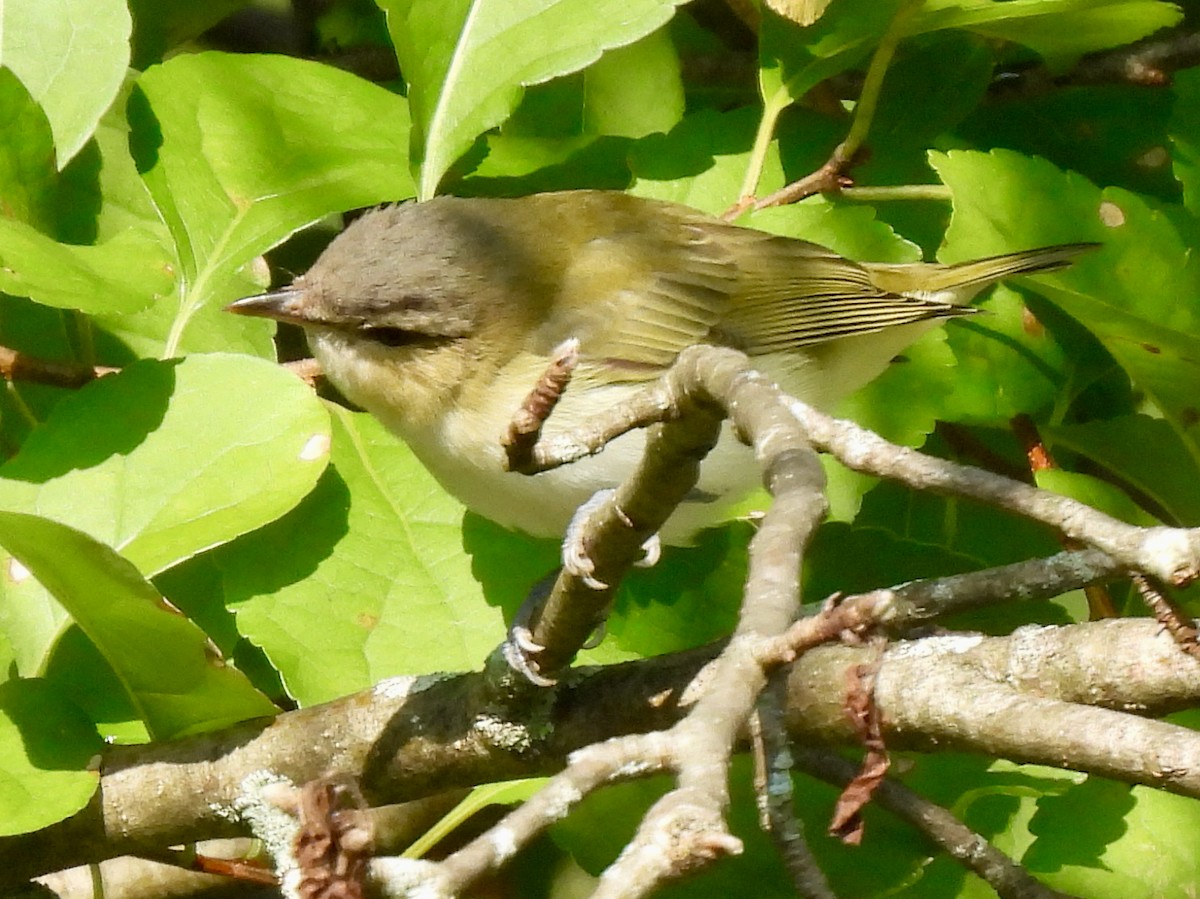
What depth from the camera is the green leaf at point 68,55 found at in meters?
2.07

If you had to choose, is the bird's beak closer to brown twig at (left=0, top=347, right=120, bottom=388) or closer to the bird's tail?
brown twig at (left=0, top=347, right=120, bottom=388)

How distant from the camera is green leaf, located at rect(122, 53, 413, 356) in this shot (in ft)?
7.16

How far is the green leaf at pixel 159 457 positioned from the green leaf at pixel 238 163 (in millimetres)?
250

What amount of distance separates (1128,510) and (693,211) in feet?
Answer: 2.98

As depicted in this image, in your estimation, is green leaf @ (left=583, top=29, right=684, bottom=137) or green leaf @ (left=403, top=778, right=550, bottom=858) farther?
green leaf @ (left=583, top=29, right=684, bottom=137)

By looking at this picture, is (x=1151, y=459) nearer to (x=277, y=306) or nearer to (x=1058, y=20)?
(x=1058, y=20)

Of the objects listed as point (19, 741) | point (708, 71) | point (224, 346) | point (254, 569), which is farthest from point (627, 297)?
point (19, 741)

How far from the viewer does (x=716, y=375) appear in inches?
44.2

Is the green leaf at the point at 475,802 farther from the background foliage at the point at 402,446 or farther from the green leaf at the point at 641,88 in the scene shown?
the green leaf at the point at 641,88

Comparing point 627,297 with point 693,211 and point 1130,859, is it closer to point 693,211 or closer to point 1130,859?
point 693,211

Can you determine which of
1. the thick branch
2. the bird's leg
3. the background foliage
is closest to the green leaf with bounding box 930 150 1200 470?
the background foliage

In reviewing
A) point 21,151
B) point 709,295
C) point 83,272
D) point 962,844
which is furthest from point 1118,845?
point 21,151

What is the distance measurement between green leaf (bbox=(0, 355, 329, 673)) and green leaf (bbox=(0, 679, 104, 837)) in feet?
0.30

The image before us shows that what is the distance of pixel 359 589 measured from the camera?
1983 mm
